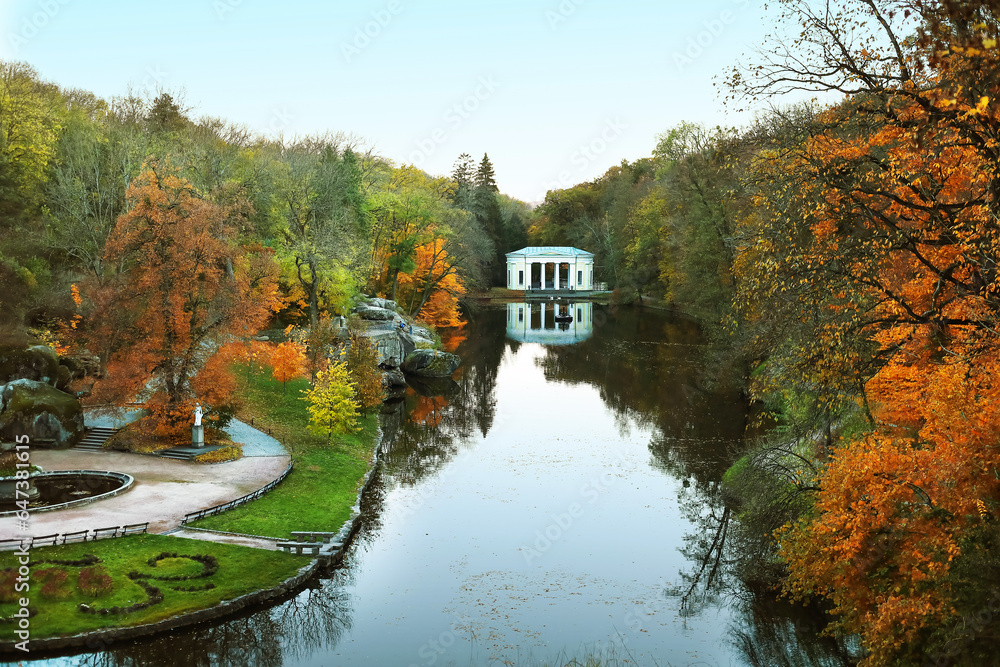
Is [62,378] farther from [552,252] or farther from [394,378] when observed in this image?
[552,252]

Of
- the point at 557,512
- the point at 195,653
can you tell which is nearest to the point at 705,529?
the point at 557,512

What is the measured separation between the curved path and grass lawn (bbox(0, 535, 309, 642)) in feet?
3.83

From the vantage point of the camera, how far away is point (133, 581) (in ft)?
48.8

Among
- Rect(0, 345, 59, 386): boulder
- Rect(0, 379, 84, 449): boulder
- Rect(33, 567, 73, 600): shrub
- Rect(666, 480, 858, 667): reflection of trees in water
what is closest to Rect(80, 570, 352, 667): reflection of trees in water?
Rect(33, 567, 73, 600): shrub

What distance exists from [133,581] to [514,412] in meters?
20.1

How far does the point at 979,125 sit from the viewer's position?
9.35 meters

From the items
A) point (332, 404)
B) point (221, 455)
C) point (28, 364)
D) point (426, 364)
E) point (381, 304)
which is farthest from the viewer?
point (381, 304)

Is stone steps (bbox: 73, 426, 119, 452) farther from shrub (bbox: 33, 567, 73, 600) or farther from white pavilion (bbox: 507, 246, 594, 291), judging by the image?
white pavilion (bbox: 507, 246, 594, 291)

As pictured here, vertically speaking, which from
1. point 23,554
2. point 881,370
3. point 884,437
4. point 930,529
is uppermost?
point 881,370

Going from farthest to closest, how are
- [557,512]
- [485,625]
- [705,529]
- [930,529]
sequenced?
[557,512], [705,529], [485,625], [930,529]

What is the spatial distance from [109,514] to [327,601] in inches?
A: 246

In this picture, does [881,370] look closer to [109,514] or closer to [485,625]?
[485,625]

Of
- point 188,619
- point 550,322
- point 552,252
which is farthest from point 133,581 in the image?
point 552,252

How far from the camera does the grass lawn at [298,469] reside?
18856 mm
